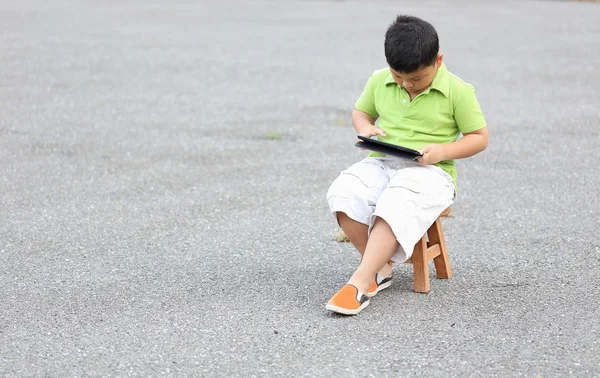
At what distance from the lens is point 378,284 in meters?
3.75

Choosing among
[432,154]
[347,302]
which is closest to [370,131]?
[432,154]

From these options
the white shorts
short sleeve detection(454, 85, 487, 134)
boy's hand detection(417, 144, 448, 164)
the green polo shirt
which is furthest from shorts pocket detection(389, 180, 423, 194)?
short sleeve detection(454, 85, 487, 134)

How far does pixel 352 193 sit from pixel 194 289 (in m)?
0.86

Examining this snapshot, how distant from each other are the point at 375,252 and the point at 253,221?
150 centimetres

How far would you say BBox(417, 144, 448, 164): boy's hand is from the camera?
3.52 m

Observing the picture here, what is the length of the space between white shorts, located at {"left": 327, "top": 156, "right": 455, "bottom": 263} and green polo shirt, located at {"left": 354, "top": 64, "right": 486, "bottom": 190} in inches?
5.0

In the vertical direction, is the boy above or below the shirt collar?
below


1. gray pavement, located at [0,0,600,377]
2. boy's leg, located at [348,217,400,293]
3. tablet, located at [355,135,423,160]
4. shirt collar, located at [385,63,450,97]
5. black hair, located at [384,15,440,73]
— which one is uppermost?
black hair, located at [384,15,440,73]

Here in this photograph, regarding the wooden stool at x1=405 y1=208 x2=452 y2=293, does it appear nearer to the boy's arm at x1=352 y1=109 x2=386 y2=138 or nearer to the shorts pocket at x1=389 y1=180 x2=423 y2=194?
the shorts pocket at x1=389 y1=180 x2=423 y2=194

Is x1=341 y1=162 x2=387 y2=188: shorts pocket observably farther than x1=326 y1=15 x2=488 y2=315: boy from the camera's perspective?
Yes

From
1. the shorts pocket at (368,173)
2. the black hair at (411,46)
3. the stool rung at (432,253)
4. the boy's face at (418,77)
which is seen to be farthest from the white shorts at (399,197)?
Answer: the black hair at (411,46)

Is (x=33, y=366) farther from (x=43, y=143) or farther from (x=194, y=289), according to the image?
(x=43, y=143)

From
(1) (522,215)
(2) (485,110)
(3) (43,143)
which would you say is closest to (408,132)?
(1) (522,215)

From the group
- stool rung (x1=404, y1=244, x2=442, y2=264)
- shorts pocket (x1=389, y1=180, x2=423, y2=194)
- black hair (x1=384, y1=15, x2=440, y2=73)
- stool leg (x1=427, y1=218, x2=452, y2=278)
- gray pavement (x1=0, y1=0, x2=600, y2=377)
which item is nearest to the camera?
gray pavement (x1=0, y1=0, x2=600, y2=377)
